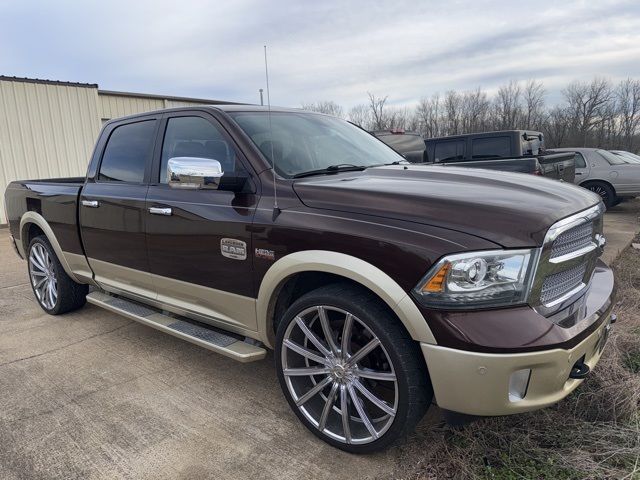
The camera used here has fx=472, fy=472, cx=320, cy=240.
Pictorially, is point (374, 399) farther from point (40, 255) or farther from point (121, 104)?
point (121, 104)

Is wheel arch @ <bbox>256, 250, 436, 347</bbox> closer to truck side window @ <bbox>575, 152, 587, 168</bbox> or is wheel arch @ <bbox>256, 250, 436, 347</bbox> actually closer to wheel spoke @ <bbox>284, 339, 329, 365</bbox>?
wheel spoke @ <bbox>284, 339, 329, 365</bbox>

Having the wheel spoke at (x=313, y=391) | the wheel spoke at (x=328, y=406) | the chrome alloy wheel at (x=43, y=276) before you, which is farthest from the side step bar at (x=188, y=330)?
the chrome alloy wheel at (x=43, y=276)

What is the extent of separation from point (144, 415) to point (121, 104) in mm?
13847

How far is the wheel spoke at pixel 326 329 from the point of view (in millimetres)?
2521

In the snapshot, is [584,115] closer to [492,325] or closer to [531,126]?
[531,126]

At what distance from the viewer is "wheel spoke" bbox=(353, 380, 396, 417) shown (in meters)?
2.36

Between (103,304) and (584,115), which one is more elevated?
(584,115)

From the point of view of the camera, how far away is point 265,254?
9.04ft

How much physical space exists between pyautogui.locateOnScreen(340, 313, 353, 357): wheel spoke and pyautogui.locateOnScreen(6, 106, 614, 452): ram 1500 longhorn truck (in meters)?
0.01

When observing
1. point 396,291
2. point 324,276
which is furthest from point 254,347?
point 396,291

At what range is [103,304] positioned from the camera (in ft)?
13.5

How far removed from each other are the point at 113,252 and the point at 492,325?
3136mm

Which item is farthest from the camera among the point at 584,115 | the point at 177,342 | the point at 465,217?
the point at 584,115

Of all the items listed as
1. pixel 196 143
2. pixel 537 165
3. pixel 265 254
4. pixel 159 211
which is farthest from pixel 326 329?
pixel 537 165
